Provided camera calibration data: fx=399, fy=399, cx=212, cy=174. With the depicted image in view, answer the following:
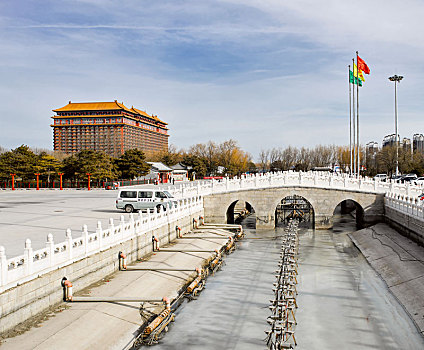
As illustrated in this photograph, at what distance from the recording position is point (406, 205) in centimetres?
2634

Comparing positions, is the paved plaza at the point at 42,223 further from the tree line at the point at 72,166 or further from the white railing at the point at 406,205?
the tree line at the point at 72,166

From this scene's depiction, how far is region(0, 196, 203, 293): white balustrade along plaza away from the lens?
1119 centimetres

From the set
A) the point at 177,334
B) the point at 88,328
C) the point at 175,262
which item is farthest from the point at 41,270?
the point at 175,262

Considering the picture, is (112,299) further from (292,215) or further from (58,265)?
(292,215)

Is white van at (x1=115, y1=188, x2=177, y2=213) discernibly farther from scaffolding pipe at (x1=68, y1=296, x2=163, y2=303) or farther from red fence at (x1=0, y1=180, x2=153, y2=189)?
red fence at (x1=0, y1=180, x2=153, y2=189)

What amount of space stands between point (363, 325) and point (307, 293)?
3712 millimetres

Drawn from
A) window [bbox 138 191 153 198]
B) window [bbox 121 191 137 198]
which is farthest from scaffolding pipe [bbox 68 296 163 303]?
window [bbox 121 191 137 198]

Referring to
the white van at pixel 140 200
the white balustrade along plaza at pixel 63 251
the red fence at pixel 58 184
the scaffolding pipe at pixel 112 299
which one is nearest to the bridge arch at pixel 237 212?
the white van at pixel 140 200

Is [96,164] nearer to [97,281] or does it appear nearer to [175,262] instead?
[175,262]

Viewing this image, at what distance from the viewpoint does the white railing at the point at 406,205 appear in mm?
23312

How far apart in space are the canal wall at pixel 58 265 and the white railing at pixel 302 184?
13162 mm

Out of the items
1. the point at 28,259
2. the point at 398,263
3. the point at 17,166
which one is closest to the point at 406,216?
the point at 398,263

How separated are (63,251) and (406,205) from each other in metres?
21.9

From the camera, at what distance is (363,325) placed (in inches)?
579
